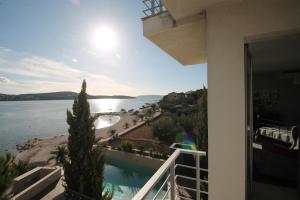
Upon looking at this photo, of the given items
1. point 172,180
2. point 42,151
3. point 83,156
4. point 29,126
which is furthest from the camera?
point 29,126

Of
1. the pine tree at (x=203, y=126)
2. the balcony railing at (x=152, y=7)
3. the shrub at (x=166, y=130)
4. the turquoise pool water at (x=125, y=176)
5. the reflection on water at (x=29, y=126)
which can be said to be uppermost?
the balcony railing at (x=152, y=7)

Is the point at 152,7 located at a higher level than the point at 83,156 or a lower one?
higher

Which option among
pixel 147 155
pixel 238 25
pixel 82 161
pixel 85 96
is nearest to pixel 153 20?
pixel 238 25

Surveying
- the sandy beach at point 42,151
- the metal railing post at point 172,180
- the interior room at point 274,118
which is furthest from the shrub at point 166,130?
the metal railing post at point 172,180

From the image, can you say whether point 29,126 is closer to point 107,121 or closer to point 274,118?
point 107,121

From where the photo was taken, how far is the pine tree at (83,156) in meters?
8.55

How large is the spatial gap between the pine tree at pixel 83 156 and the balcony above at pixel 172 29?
22.2 feet

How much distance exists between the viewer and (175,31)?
2.37 m

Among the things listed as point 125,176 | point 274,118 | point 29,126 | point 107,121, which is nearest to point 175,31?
point 274,118

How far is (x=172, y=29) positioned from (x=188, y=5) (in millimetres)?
520

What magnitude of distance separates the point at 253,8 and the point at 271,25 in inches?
8.7

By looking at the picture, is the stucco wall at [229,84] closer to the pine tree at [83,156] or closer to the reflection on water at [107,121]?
the pine tree at [83,156]

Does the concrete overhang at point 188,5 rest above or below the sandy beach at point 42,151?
above

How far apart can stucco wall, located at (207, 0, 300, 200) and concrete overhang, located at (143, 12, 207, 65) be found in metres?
0.32
